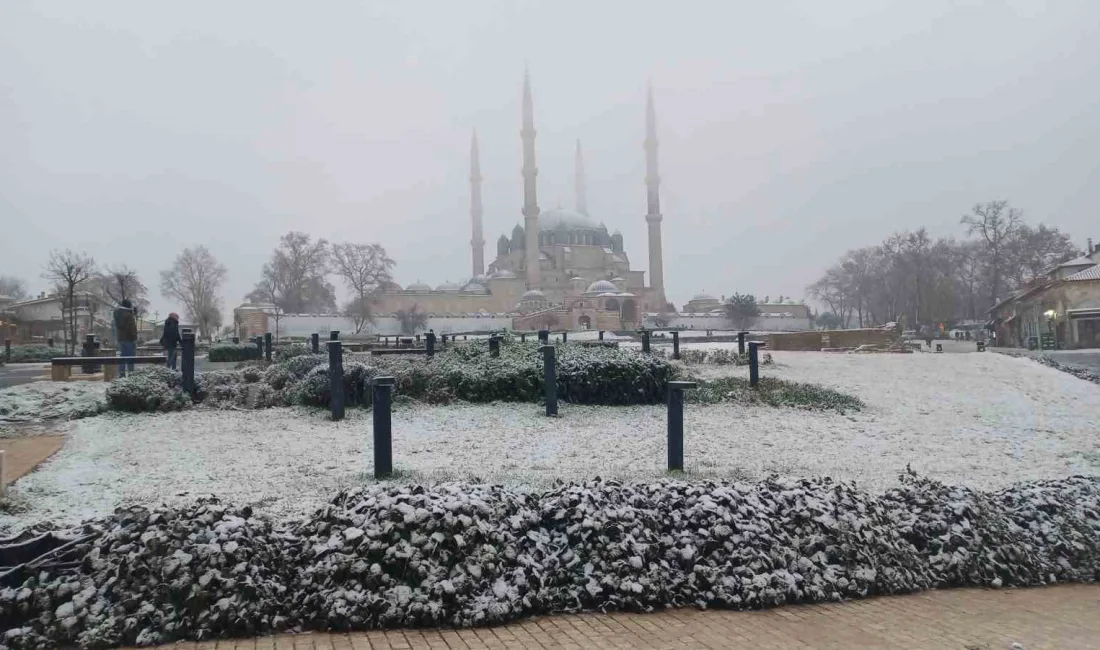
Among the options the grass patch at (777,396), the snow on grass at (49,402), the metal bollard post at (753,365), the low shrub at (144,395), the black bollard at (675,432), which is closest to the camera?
the black bollard at (675,432)

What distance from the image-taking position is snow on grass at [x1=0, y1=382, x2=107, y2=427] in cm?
888

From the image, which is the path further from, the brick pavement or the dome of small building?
the dome of small building

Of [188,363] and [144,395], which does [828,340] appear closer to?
[188,363]

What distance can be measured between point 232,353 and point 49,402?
1680 cm

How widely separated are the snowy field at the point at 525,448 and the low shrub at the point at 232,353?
58.2 ft

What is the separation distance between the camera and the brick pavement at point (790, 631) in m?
3.28

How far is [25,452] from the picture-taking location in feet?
20.9

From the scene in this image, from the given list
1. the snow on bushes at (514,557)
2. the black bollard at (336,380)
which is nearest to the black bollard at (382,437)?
the snow on bushes at (514,557)

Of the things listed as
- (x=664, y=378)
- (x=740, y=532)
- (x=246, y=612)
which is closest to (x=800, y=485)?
(x=740, y=532)

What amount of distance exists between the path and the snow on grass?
4.99 ft

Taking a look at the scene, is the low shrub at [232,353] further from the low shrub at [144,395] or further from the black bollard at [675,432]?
the black bollard at [675,432]

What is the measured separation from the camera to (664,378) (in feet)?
35.7

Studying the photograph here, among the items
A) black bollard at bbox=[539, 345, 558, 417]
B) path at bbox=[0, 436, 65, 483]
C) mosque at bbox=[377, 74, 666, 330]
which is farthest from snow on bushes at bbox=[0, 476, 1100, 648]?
mosque at bbox=[377, 74, 666, 330]

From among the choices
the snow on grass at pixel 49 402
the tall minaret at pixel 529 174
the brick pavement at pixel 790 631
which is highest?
the tall minaret at pixel 529 174
